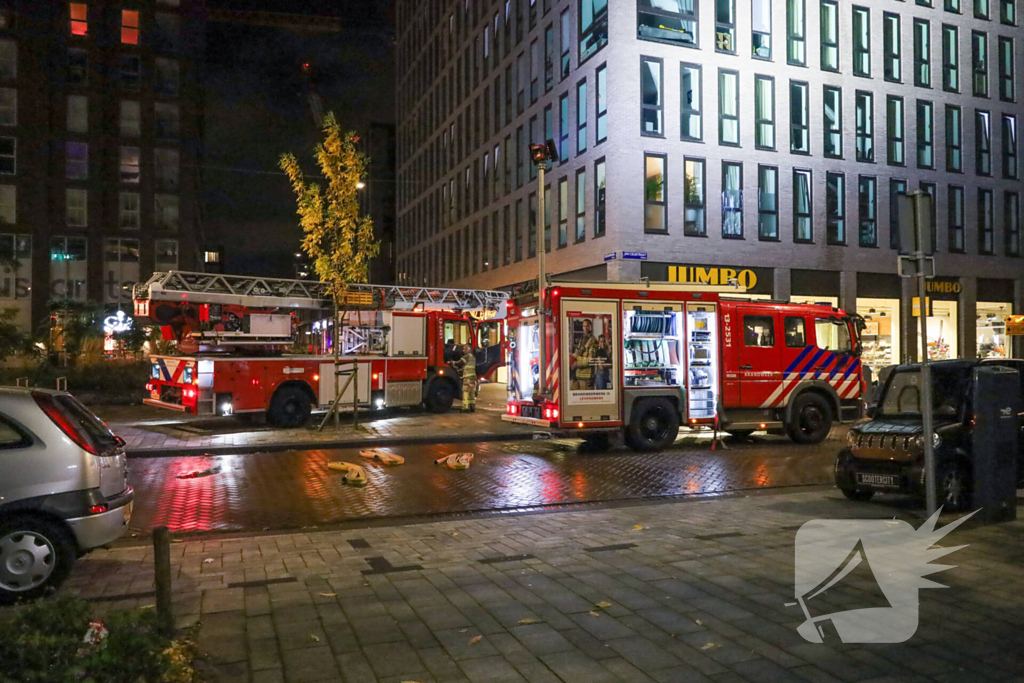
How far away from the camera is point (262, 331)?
1891 centimetres

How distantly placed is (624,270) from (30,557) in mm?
21976

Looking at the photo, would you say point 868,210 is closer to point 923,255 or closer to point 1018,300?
point 1018,300

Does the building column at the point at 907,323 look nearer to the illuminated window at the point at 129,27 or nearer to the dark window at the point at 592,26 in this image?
the dark window at the point at 592,26

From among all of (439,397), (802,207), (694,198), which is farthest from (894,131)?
(439,397)

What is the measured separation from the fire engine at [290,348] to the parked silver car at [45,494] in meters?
10.1

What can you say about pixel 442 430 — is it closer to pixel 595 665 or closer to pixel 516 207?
pixel 595 665

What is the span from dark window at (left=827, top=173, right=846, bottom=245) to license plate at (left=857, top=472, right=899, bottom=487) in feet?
75.5

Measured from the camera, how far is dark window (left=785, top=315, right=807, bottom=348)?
1498 cm

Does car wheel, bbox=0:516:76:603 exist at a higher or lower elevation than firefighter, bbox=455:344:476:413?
lower

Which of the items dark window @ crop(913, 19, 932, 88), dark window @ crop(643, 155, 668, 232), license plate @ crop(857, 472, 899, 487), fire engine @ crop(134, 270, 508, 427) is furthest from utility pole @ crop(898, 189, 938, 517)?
dark window @ crop(913, 19, 932, 88)

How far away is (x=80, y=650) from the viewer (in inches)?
149

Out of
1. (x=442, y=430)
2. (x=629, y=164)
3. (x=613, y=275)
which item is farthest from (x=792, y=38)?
(x=442, y=430)

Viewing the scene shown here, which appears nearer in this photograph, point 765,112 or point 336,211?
point 336,211

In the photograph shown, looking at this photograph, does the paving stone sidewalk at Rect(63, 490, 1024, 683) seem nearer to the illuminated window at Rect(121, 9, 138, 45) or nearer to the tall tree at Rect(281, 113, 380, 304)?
the tall tree at Rect(281, 113, 380, 304)
